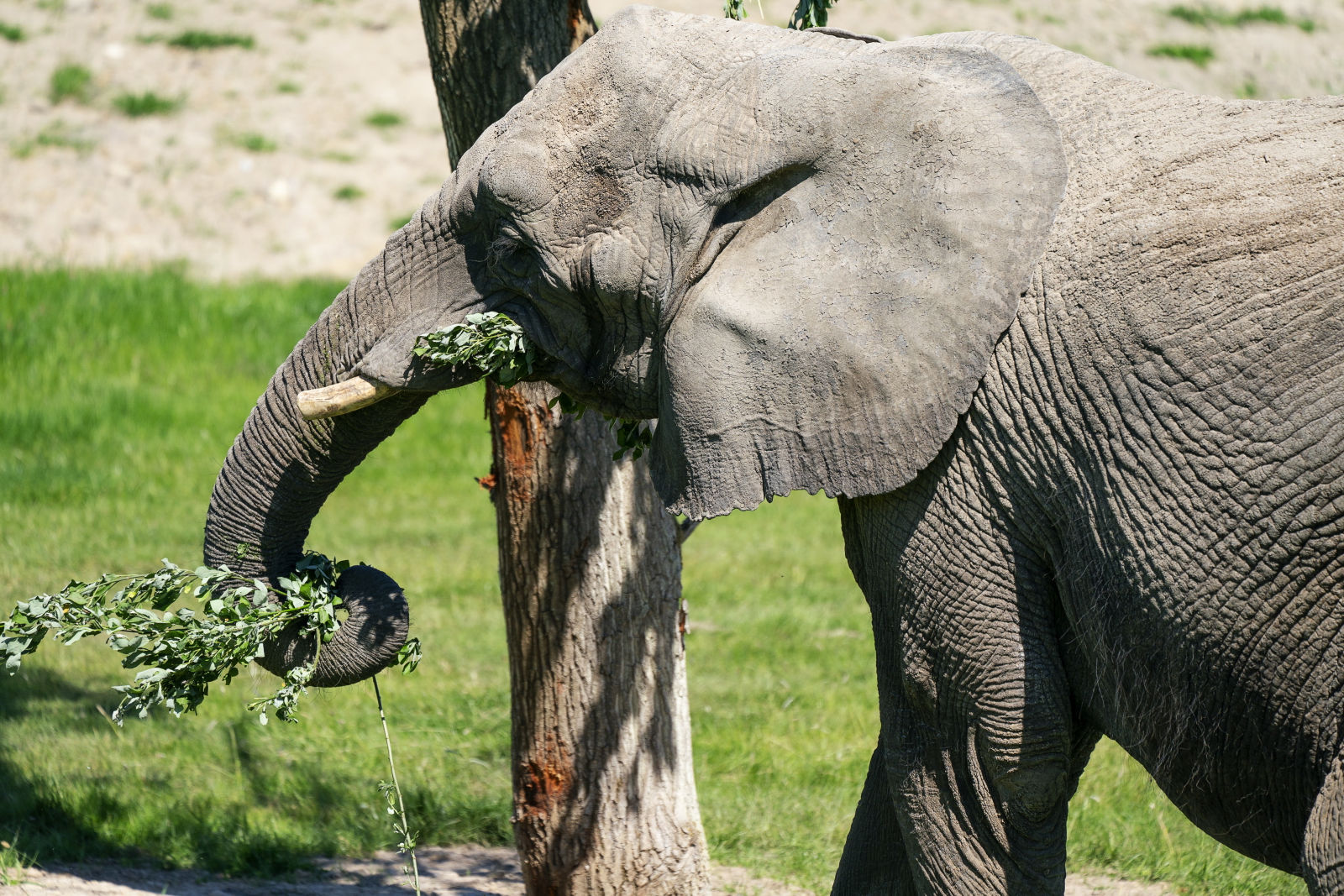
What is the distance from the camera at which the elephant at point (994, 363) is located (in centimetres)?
250

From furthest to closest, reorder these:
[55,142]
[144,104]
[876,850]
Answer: [144,104] < [55,142] < [876,850]

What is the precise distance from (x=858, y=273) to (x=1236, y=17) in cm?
2088

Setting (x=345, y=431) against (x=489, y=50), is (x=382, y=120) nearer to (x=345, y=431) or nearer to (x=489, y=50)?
(x=489, y=50)

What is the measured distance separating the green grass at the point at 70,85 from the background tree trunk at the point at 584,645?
1357cm

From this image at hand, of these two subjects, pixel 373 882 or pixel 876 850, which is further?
pixel 373 882

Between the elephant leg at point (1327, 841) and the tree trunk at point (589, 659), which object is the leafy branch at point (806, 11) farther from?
the elephant leg at point (1327, 841)

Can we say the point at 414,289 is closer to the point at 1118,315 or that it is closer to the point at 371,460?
the point at 1118,315

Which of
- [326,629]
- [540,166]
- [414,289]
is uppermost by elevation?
[540,166]

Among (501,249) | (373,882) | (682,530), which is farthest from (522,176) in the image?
(373,882)

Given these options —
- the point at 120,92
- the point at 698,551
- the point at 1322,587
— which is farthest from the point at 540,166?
the point at 120,92

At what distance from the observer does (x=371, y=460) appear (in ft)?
37.0

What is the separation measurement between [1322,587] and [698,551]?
7.67 m

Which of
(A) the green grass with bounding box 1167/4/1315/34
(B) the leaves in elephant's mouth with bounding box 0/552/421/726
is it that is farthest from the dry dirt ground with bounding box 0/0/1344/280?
(B) the leaves in elephant's mouth with bounding box 0/552/421/726

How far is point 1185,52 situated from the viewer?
1945 centimetres
